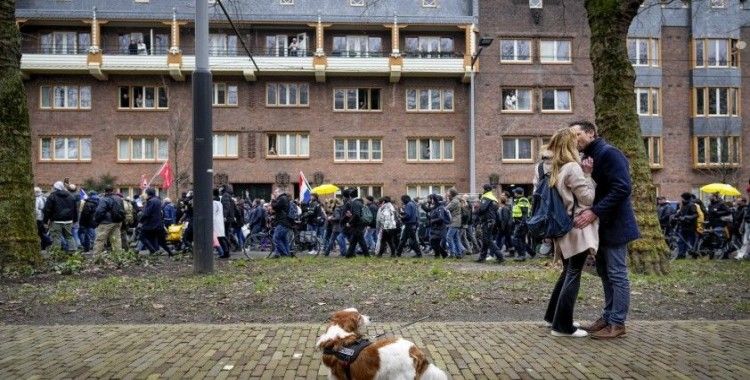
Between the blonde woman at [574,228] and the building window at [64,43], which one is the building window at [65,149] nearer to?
the building window at [64,43]

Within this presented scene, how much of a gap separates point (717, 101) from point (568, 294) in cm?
4109

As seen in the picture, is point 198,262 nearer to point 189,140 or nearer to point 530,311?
→ point 530,311

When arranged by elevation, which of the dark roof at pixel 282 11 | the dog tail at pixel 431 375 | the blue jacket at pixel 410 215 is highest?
the dark roof at pixel 282 11

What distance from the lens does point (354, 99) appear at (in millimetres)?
38438

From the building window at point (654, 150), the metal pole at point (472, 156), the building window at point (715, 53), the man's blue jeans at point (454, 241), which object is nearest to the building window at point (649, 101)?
the building window at point (654, 150)

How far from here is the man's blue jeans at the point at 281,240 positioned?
51.8 feet

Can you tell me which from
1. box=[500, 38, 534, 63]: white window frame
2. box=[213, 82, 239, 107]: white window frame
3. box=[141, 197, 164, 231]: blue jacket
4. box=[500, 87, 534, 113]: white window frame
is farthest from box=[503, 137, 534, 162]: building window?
box=[141, 197, 164, 231]: blue jacket

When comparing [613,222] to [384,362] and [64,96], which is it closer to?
[384,362]

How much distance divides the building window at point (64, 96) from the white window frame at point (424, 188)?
2010cm

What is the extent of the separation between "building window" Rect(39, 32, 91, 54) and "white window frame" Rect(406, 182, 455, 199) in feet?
70.2

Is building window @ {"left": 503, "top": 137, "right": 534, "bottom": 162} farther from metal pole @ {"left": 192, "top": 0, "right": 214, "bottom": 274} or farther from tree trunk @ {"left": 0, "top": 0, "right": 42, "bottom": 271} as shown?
tree trunk @ {"left": 0, "top": 0, "right": 42, "bottom": 271}

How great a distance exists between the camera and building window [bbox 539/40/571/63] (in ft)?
129

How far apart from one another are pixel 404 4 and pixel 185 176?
56.9 feet

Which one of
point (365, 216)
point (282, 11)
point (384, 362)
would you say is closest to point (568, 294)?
point (384, 362)
